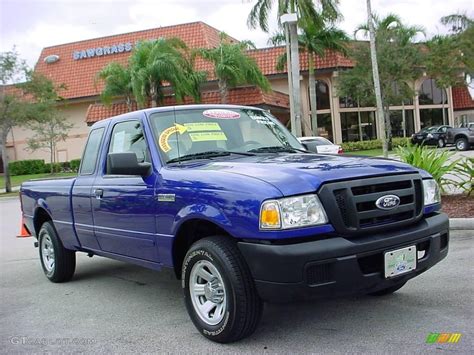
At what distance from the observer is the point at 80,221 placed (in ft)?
18.9

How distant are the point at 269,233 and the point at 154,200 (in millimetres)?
1325

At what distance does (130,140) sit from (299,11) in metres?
18.4

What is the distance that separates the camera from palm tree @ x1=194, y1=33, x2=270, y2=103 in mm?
27188

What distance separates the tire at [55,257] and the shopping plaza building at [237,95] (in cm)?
2369

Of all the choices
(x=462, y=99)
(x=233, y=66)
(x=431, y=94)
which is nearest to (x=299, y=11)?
(x=233, y=66)

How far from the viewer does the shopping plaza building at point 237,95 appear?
107ft

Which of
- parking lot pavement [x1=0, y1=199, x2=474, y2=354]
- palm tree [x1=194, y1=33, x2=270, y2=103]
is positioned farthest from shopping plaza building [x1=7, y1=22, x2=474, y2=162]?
parking lot pavement [x1=0, y1=199, x2=474, y2=354]

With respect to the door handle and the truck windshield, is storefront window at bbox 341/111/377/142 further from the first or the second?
the door handle

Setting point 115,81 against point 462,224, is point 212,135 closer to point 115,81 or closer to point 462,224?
point 462,224

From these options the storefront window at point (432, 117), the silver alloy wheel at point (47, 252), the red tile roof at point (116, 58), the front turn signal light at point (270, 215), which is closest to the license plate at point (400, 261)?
the front turn signal light at point (270, 215)

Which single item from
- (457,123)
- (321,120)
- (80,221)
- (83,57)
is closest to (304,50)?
(321,120)

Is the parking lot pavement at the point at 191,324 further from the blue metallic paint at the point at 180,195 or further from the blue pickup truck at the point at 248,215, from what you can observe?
the blue metallic paint at the point at 180,195

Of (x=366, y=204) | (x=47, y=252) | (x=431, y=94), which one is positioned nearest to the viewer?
(x=366, y=204)

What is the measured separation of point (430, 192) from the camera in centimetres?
449
